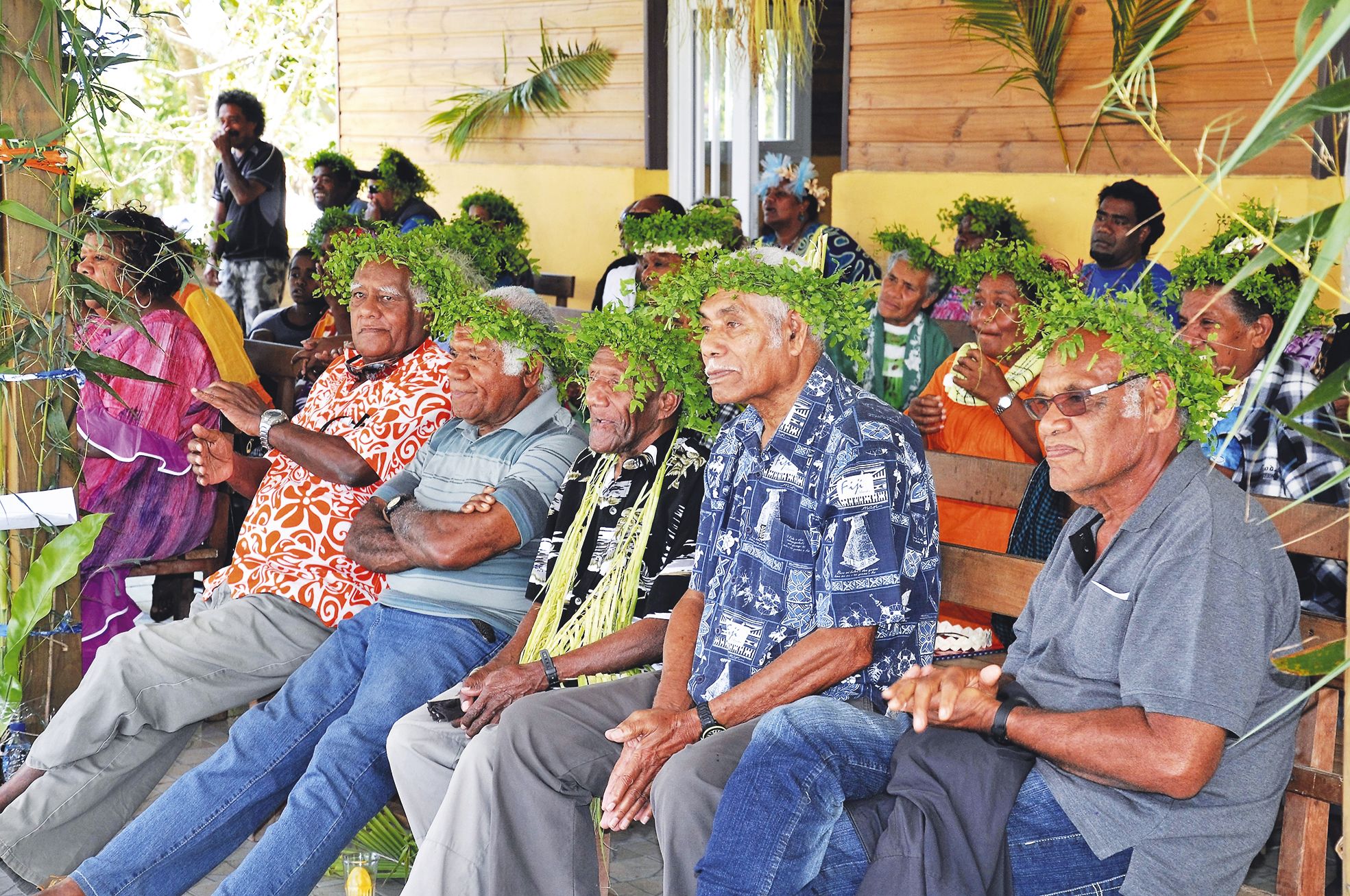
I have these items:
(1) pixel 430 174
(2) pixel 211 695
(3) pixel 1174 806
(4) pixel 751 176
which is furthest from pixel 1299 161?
(1) pixel 430 174

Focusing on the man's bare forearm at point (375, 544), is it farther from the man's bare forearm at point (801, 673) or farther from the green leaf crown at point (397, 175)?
the green leaf crown at point (397, 175)

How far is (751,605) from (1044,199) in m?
4.41

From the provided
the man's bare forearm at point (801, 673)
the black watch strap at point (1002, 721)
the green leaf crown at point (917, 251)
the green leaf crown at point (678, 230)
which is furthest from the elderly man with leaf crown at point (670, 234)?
the black watch strap at point (1002, 721)

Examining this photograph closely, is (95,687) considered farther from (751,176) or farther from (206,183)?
(206,183)

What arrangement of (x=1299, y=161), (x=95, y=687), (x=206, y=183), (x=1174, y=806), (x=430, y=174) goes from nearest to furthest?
(x=1174, y=806)
(x=95, y=687)
(x=1299, y=161)
(x=430, y=174)
(x=206, y=183)

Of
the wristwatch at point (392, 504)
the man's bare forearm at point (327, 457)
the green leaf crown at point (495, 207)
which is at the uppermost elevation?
the green leaf crown at point (495, 207)

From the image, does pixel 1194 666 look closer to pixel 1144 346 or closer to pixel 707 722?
A: pixel 1144 346

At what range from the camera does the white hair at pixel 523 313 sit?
11.7ft

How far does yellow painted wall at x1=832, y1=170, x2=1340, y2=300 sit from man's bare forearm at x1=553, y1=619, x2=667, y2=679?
10.5 feet

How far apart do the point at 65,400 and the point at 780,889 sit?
2.41m

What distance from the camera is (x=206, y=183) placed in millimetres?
17375

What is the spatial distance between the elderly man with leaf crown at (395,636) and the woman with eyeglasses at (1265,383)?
1703 millimetres

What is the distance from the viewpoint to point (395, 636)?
3363 millimetres

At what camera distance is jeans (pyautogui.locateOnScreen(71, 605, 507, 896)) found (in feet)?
9.91
